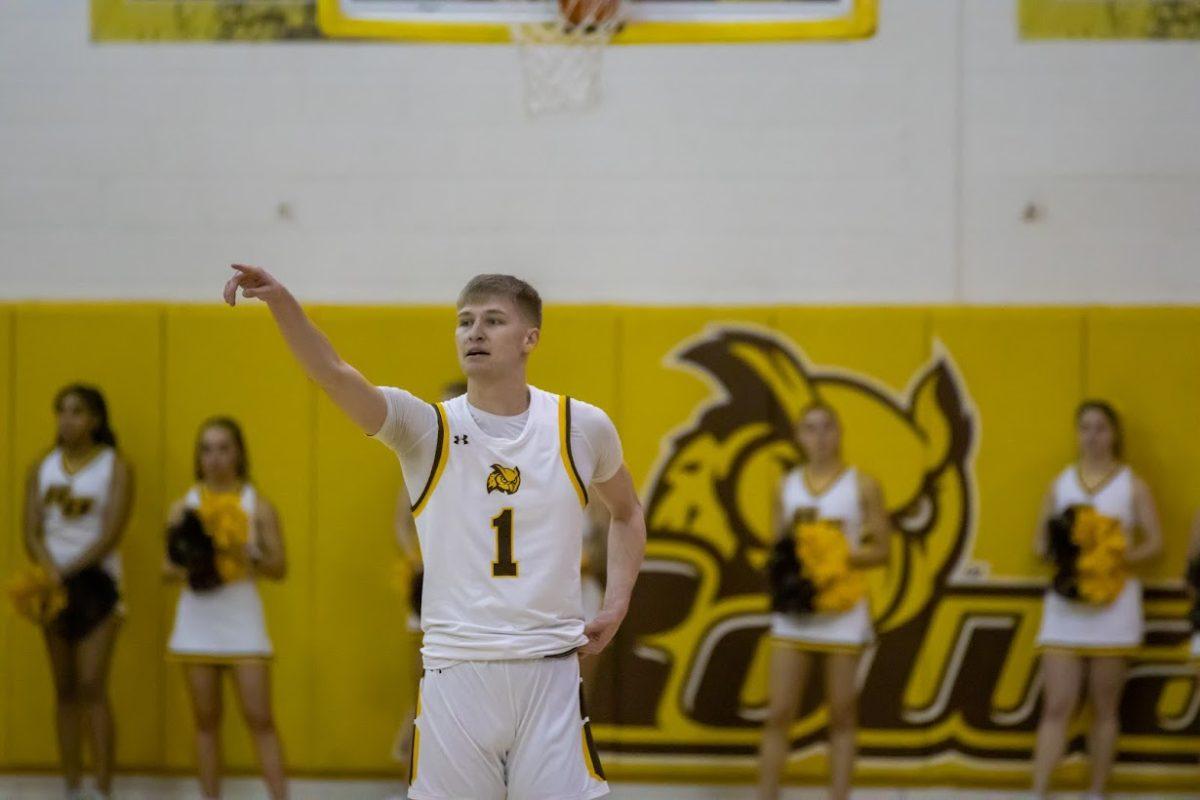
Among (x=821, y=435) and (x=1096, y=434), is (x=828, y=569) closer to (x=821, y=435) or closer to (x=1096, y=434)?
(x=821, y=435)

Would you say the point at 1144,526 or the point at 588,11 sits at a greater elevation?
the point at 588,11

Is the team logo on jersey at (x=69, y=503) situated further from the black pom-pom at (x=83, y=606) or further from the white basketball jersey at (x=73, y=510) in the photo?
the black pom-pom at (x=83, y=606)

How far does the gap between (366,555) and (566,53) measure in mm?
2881

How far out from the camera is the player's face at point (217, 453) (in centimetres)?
764

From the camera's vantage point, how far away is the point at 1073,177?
834 centimetres

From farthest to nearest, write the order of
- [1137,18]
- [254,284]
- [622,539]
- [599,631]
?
[1137,18] → [622,539] → [599,631] → [254,284]

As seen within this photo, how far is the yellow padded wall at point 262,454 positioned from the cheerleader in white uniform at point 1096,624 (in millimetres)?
3823

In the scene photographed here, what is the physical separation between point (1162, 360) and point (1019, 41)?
6.13 ft

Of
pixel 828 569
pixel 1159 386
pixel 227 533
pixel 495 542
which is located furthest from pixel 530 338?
pixel 1159 386

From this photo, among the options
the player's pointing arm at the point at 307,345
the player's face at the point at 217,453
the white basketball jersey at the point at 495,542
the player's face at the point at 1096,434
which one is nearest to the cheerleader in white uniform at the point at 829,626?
the player's face at the point at 1096,434

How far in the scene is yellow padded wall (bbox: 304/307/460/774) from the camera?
8.26 m

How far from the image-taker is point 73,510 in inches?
311

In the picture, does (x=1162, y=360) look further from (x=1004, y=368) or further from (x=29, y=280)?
(x=29, y=280)

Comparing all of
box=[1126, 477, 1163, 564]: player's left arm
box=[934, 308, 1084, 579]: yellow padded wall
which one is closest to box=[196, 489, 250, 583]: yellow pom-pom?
box=[934, 308, 1084, 579]: yellow padded wall
